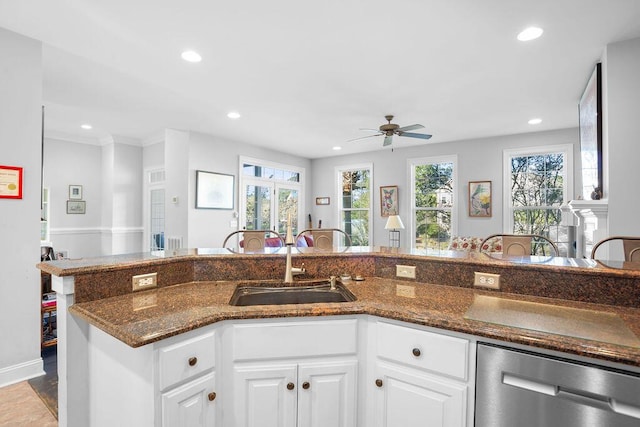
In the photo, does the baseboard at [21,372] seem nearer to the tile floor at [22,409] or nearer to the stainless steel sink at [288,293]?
the tile floor at [22,409]

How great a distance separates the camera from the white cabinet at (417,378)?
1.15 meters

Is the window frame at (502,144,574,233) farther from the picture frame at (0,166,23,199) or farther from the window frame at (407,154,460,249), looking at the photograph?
the picture frame at (0,166,23,199)

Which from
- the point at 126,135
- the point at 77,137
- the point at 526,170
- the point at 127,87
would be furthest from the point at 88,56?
the point at 526,170

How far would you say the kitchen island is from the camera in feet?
3.49

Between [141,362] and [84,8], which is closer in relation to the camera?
[141,362]

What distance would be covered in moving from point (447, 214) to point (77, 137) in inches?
271

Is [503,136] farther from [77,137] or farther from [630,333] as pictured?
[77,137]

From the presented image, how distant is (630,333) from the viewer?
3.38 ft

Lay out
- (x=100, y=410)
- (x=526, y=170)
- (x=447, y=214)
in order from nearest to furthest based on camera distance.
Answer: (x=100, y=410), (x=526, y=170), (x=447, y=214)

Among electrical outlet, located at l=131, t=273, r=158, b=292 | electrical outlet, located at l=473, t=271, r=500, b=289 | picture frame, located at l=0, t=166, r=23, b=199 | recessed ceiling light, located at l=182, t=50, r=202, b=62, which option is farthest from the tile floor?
recessed ceiling light, located at l=182, t=50, r=202, b=62

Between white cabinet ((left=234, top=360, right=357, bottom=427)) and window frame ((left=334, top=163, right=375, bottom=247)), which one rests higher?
window frame ((left=334, top=163, right=375, bottom=247))

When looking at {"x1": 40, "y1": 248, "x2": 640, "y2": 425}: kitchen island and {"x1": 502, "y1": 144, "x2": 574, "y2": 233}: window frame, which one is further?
{"x1": 502, "y1": 144, "x2": 574, "y2": 233}: window frame

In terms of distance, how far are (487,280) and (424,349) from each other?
62cm

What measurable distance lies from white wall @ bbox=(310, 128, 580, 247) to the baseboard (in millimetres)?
5577
